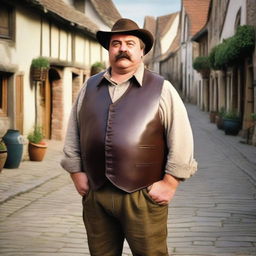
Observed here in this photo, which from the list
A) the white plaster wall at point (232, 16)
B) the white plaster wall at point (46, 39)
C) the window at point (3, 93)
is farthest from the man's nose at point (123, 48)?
the white plaster wall at point (232, 16)

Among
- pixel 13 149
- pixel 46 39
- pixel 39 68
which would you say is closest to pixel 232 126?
pixel 46 39

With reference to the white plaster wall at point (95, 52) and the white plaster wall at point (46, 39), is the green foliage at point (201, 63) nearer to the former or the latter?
the white plaster wall at point (95, 52)

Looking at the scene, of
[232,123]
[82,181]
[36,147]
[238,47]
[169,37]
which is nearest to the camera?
[82,181]

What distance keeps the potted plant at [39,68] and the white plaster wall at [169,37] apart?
50.7m

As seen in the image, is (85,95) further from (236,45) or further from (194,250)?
(236,45)

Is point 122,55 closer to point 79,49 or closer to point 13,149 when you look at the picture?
point 13,149

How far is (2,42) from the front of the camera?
11.6 meters

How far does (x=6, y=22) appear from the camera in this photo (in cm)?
1198

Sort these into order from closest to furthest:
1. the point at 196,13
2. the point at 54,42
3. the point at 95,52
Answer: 1. the point at 54,42
2. the point at 95,52
3. the point at 196,13

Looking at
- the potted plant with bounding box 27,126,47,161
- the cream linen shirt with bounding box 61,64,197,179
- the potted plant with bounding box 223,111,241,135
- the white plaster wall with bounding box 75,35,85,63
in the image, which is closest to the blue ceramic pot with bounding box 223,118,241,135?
the potted plant with bounding box 223,111,241,135

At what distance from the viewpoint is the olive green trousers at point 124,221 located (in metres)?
2.95

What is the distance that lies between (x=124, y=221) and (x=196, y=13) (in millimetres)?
40141

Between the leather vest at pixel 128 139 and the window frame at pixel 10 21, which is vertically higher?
the window frame at pixel 10 21

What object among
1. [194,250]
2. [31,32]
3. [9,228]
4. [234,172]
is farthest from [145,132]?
[31,32]
